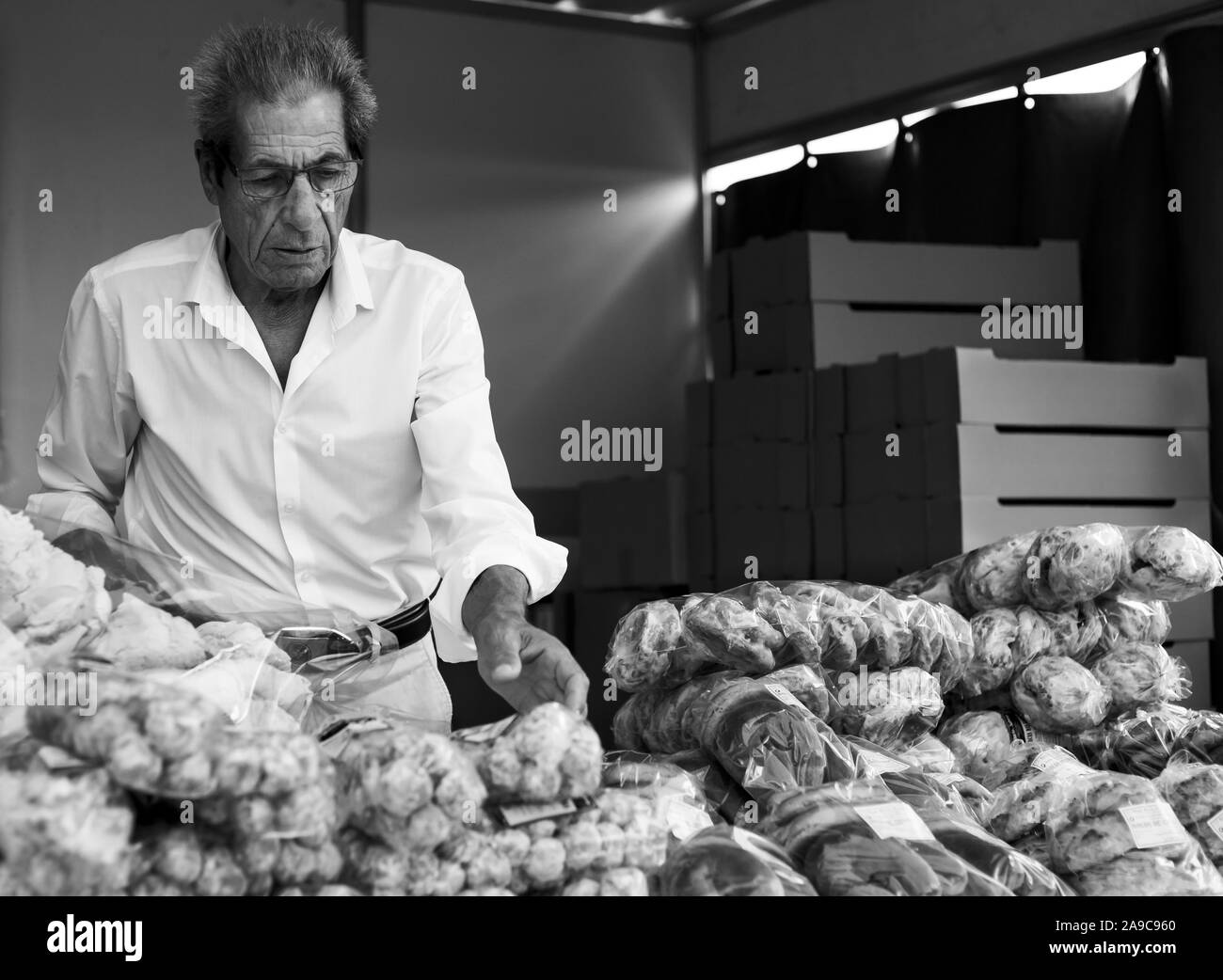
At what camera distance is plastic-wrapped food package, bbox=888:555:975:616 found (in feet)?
7.04

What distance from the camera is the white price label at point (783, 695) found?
5.22 ft

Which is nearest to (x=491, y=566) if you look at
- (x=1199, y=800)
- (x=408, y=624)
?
(x=408, y=624)

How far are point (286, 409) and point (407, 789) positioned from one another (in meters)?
0.92

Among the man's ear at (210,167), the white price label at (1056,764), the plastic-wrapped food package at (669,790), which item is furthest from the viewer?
the man's ear at (210,167)

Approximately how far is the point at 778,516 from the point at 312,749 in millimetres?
3583

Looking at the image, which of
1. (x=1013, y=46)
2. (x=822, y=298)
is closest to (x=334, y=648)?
(x=822, y=298)

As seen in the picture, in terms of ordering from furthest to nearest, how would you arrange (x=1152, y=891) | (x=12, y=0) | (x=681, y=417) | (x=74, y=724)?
(x=681, y=417) < (x=12, y=0) < (x=1152, y=891) < (x=74, y=724)

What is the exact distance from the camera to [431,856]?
0.97 m

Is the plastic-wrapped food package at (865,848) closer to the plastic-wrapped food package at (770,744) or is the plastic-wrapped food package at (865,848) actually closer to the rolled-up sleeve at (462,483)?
the plastic-wrapped food package at (770,744)

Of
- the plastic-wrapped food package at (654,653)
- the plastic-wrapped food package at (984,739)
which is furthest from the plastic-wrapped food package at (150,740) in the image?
the plastic-wrapped food package at (984,739)

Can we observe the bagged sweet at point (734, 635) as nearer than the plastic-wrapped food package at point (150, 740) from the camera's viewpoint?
No

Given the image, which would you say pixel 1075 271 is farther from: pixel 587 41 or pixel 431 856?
pixel 431 856

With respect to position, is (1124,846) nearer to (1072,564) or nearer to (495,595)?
(495,595)

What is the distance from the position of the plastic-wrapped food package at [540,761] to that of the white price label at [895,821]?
10.8 inches
